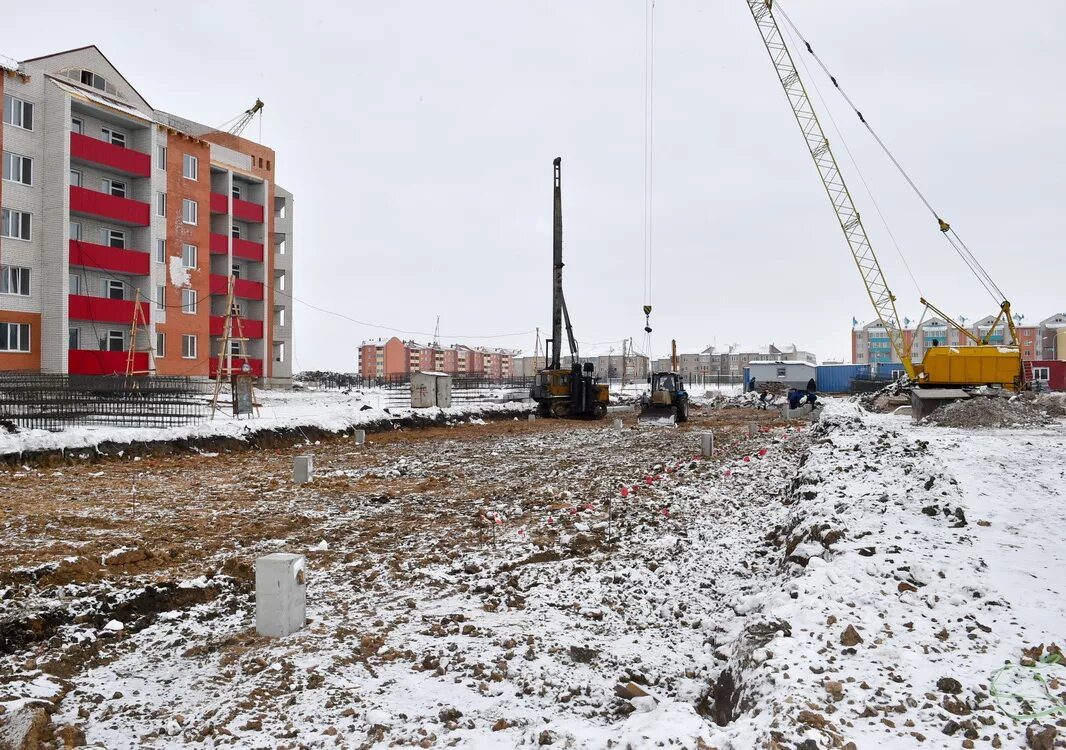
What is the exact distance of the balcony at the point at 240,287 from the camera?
1523 inches

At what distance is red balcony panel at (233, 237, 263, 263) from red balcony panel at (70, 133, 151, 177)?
791 centimetres

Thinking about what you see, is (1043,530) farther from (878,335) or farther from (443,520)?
(878,335)

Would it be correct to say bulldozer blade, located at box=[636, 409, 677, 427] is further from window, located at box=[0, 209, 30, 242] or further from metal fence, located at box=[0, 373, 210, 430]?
window, located at box=[0, 209, 30, 242]

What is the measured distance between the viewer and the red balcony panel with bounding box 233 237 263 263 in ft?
133

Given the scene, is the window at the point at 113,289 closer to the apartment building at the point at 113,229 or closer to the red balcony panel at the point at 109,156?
the apartment building at the point at 113,229

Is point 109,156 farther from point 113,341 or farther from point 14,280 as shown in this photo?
point 113,341

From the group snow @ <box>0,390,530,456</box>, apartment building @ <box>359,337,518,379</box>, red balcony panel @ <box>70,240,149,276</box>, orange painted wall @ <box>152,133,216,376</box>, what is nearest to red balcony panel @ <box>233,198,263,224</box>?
orange painted wall @ <box>152,133,216,376</box>

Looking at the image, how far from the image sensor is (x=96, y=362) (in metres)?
30.2

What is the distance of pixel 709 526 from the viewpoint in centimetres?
891

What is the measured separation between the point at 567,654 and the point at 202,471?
11631 mm

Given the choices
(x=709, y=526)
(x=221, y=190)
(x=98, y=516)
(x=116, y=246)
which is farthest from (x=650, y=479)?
(x=221, y=190)

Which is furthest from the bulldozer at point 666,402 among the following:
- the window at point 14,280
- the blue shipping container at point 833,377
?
the blue shipping container at point 833,377

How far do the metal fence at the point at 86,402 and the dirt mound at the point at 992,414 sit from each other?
22.8m

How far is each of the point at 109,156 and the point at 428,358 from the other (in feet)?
401
